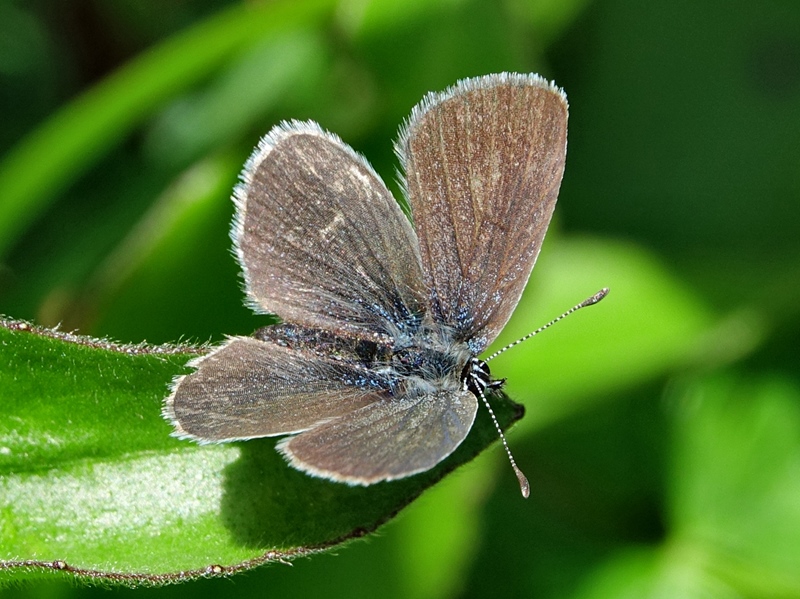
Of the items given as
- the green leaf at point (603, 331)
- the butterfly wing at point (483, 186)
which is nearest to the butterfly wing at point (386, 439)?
the butterfly wing at point (483, 186)

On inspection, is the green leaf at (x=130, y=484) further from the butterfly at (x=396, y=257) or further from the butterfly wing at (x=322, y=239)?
the butterfly wing at (x=322, y=239)

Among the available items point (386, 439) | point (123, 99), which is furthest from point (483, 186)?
point (123, 99)

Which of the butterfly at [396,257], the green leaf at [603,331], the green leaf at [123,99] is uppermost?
the green leaf at [123,99]

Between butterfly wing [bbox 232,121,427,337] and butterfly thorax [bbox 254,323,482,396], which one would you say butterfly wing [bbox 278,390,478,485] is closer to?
butterfly thorax [bbox 254,323,482,396]

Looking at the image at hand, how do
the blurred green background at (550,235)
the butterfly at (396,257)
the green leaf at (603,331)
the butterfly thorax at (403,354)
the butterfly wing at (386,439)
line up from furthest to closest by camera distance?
the green leaf at (603,331) < the blurred green background at (550,235) < the butterfly thorax at (403,354) < the butterfly at (396,257) < the butterfly wing at (386,439)

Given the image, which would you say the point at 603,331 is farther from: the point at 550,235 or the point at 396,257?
the point at 396,257

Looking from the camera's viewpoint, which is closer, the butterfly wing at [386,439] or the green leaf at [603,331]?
the butterfly wing at [386,439]
